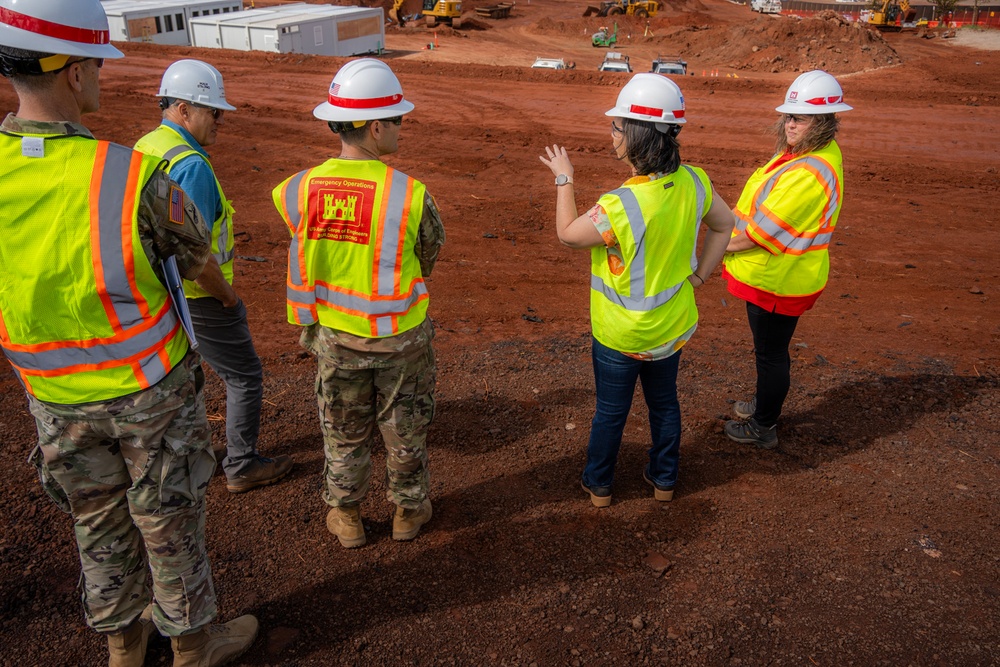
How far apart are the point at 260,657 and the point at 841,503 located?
10.1ft

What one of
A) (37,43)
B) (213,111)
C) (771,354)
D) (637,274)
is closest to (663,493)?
(771,354)

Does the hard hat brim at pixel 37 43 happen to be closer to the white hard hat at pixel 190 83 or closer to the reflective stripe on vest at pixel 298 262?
the reflective stripe on vest at pixel 298 262

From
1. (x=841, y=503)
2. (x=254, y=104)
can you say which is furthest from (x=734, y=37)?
(x=841, y=503)

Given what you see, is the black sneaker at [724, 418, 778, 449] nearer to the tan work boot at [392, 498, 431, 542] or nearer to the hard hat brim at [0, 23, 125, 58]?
the tan work boot at [392, 498, 431, 542]

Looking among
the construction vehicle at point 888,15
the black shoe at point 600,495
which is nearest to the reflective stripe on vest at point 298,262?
the black shoe at point 600,495

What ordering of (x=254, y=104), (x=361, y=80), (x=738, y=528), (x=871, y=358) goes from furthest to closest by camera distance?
(x=254, y=104) → (x=871, y=358) → (x=738, y=528) → (x=361, y=80)

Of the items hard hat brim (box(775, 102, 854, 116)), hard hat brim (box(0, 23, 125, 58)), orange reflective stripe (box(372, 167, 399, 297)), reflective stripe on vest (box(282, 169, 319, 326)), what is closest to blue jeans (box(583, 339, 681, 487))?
orange reflective stripe (box(372, 167, 399, 297))

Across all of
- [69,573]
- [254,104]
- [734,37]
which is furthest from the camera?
[734,37]

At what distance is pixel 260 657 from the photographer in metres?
3.07

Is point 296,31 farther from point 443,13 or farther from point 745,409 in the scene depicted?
point 745,409

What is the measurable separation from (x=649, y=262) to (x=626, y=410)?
810mm

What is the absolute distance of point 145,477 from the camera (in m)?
2.60

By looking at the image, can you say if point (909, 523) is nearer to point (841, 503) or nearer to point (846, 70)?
point (841, 503)

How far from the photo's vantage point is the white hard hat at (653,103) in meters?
3.15
